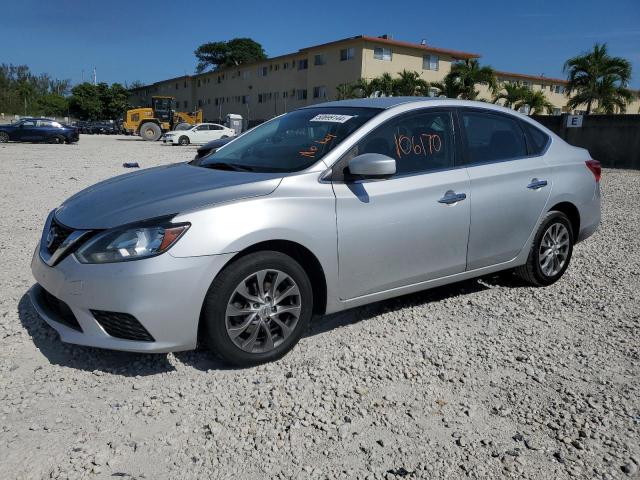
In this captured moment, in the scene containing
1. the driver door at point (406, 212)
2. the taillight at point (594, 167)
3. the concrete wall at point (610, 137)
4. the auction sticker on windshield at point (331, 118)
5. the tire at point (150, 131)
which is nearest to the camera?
the driver door at point (406, 212)

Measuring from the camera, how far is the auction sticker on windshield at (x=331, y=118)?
152 inches

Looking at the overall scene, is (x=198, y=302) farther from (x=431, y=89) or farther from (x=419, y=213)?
(x=431, y=89)

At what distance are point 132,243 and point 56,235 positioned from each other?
71cm

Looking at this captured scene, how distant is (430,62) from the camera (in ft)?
141

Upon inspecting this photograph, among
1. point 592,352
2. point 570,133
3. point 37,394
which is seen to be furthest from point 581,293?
point 570,133

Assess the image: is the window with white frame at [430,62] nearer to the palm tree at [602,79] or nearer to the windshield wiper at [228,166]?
the palm tree at [602,79]

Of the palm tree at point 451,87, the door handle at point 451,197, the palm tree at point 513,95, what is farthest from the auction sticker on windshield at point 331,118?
the palm tree at point 513,95

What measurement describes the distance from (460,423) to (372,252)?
1238mm

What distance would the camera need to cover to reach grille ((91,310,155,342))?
9.36 feet

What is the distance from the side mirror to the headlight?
44.4 inches

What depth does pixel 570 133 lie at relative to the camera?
2242 centimetres

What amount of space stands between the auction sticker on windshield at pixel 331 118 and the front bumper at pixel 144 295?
1493 millimetres

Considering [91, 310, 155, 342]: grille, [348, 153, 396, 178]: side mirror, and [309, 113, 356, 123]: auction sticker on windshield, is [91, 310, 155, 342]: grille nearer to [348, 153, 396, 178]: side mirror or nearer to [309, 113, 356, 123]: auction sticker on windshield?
[348, 153, 396, 178]: side mirror

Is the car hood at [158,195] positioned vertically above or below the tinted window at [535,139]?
below
